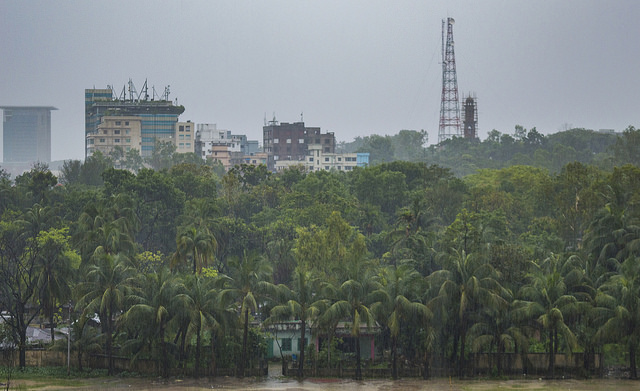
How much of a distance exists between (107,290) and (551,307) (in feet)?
63.6

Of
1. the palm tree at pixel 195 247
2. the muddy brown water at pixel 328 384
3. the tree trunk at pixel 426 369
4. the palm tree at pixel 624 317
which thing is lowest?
the muddy brown water at pixel 328 384

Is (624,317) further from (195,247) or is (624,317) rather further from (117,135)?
(117,135)

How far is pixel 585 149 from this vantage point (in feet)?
498

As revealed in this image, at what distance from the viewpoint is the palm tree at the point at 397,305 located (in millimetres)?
38438

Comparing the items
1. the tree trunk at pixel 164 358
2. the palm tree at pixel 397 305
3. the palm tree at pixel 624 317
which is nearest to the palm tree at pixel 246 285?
the tree trunk at pixel 164 358

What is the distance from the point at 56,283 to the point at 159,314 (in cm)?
902

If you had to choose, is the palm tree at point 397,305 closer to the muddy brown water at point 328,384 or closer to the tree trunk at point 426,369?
the tree trunk at point 426,369

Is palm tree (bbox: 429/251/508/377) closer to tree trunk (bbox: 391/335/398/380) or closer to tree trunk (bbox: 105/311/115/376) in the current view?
Result: tree trunk (bbox: 391/335/398/380)

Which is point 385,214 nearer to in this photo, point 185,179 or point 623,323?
point 185,179

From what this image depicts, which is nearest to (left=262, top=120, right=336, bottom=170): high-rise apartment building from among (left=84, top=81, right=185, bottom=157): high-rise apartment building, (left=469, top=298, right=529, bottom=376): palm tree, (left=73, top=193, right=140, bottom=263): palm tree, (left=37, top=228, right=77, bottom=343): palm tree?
(left=84, top=81, right=185, bottom=157): high-rise apartment building

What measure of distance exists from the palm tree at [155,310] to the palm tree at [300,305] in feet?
14.5

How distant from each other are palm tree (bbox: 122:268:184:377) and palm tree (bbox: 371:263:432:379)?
8.80 m

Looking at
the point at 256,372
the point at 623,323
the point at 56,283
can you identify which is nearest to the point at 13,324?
the point at 56,283

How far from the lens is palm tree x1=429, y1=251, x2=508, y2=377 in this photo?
38.3m
